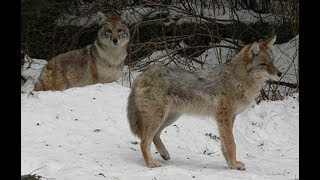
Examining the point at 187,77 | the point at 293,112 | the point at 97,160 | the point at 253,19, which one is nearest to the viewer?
the point at 97,160

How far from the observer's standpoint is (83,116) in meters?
9.52

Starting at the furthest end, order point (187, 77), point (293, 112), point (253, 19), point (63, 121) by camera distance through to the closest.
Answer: point (253, 19), point (293, 112), point (63, 121), point (187, 77)

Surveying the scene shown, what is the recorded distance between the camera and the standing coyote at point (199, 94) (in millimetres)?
7945

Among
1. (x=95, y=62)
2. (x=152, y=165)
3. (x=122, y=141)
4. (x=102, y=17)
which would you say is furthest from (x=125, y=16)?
(x=152, y=165)

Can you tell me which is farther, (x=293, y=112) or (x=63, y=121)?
(x=293, y=112)

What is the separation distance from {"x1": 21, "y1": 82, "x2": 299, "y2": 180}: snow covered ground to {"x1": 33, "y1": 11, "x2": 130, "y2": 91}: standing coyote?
174 centimetres

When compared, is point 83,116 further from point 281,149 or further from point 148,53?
point 148,53

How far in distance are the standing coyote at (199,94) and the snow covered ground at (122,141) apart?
13.6 inches

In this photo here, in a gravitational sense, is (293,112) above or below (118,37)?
below

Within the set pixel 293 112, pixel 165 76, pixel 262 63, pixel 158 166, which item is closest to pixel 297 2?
pixel 293 112

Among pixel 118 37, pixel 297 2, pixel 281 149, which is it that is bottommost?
pixel 281 149

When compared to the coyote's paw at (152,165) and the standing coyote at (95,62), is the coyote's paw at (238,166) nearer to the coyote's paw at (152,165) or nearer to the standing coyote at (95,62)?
the coyote's paw at (152,165)

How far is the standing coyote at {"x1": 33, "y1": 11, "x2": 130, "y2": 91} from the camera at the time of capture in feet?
42.2

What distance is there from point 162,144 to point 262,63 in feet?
A: 6.14
